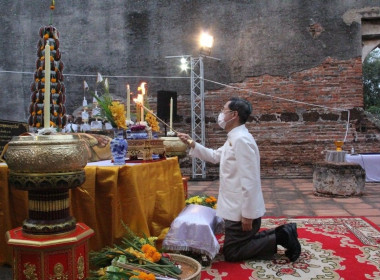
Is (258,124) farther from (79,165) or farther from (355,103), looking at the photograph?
(79,165)

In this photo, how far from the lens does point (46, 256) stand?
1.69m

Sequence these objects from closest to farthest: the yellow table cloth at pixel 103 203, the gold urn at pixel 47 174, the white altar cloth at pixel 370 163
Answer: the gold urn at pixel 47 174 < the yellow table cloth at pixel 103 203 < the white altar cloth at pixel 370 163

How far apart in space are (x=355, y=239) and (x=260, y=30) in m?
5.94

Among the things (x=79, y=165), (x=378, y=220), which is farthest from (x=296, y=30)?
(x=79, y=165)

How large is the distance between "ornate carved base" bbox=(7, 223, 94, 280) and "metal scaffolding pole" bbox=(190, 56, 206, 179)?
632 cm

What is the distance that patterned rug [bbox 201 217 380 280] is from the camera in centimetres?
250

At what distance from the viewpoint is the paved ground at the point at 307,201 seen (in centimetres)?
455

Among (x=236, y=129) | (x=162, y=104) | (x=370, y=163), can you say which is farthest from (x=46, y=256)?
(x=370, y=163)

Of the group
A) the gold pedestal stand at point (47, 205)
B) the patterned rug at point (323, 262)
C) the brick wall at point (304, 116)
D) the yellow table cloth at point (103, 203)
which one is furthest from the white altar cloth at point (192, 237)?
the brick wall at point (304, 116)

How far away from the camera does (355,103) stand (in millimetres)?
7969

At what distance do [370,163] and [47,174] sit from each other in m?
6.60

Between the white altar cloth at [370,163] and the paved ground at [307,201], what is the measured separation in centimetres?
20

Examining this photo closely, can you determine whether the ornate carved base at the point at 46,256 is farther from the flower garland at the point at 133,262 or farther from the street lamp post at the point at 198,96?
the street lamp post at the point at 198,96

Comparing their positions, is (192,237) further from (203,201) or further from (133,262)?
(203,201)
